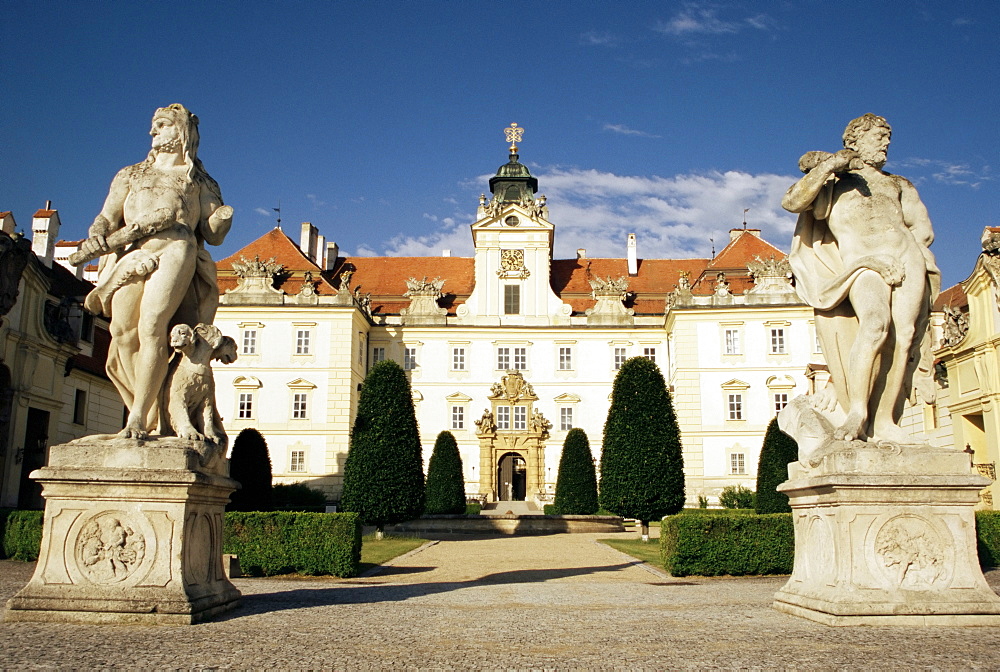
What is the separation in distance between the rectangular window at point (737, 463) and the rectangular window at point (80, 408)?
2872cm

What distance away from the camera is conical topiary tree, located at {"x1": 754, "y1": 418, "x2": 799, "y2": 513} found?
2106cm

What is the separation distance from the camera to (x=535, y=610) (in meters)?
6.55

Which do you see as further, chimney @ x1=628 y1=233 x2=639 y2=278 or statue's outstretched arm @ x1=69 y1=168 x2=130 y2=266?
chimney @ x1=628 y1=233 x2=639 y2=278

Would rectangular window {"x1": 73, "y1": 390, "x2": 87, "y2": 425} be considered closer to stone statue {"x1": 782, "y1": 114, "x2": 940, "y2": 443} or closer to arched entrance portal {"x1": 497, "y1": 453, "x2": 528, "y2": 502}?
arched entrance portal {"x1": 497, "y1": 453, "x2": 528, "y2": 502}

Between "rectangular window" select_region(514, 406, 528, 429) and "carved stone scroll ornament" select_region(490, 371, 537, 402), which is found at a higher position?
"carved stone scroll ornament" select_region(490, 371, 537, 402)

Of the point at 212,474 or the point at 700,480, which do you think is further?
the point at 700,480

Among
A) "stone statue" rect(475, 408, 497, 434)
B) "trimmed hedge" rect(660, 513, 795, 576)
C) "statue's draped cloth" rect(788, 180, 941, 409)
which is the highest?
"stone statue" rect(475, 408, 497, 434)

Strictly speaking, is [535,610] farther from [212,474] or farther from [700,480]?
[700,480]

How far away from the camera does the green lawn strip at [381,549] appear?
16.0 metres

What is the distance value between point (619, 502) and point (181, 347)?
62.3 feet

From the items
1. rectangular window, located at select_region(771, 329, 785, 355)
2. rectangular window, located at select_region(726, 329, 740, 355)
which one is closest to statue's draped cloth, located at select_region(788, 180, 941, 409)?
rectangular window, located at select_region(726, 329, 740, 355)

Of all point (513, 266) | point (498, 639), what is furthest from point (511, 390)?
point (498, 639)

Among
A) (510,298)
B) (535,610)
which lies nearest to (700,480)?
(510,298)

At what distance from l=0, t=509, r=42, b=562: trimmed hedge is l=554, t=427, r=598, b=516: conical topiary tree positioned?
2080cm
